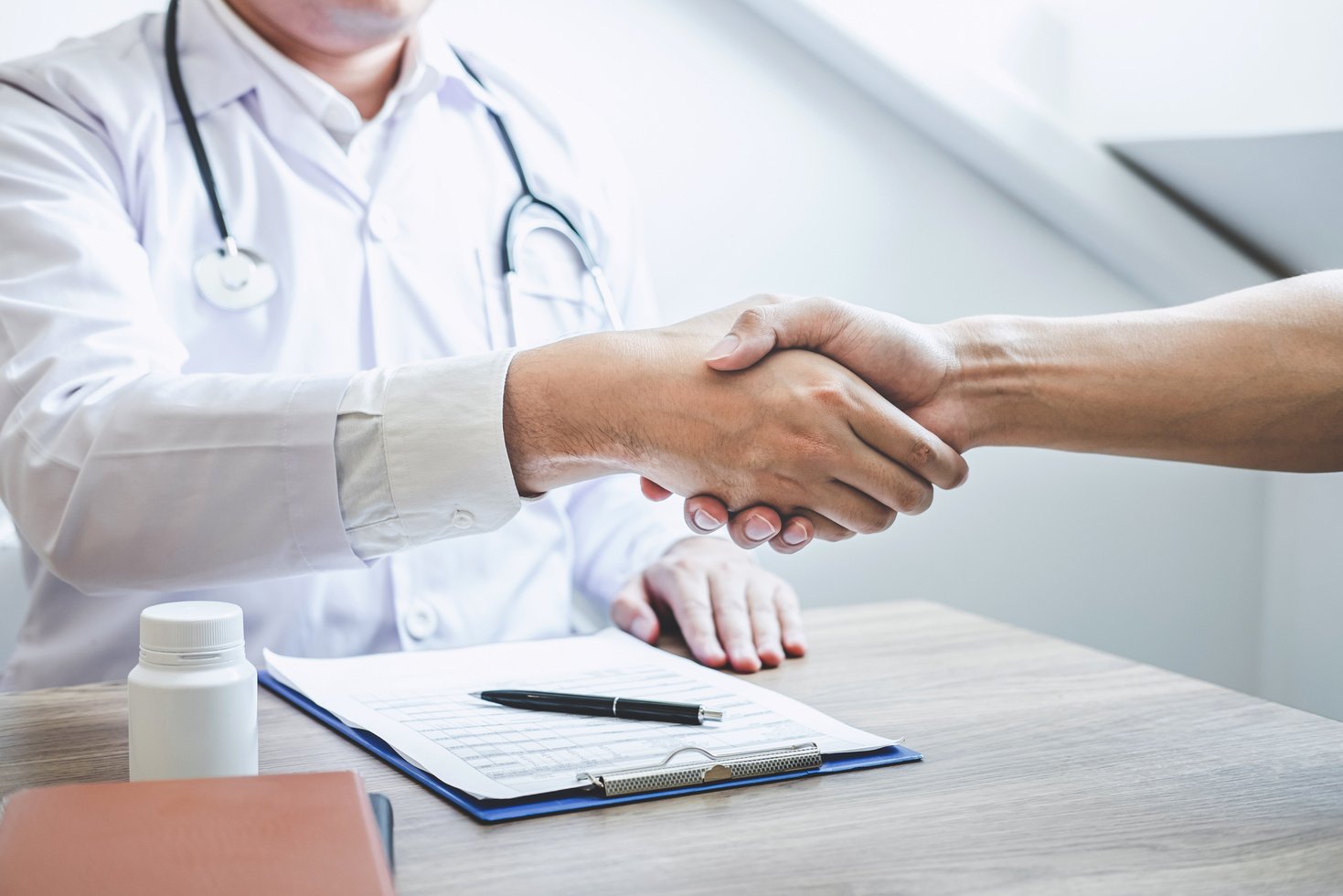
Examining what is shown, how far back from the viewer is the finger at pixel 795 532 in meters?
1.04

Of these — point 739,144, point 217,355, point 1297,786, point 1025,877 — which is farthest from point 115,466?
point 739,144

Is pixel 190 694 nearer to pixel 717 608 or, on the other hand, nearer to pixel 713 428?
pixel 713 428

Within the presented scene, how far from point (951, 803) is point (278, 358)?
2.70ft

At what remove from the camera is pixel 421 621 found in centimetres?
125

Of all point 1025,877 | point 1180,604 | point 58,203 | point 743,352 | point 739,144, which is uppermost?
point 739,144

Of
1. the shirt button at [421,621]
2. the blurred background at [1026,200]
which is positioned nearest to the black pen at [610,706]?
the shirt button at [421,621]

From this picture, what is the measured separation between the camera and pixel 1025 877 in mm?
625

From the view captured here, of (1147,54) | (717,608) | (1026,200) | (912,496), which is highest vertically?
(1147,54)

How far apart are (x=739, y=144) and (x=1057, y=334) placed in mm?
877

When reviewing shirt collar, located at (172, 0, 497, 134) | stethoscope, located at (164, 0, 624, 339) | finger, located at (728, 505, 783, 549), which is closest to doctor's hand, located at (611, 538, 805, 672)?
finger, located at (728, 505, 783, 549)

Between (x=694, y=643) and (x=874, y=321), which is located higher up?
(x=874, y=321)

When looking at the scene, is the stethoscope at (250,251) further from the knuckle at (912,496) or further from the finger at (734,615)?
the knuckle at (912,496)

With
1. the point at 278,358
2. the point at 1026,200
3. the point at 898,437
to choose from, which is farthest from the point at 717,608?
the point at 1026,200

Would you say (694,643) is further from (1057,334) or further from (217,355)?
(217,355)
